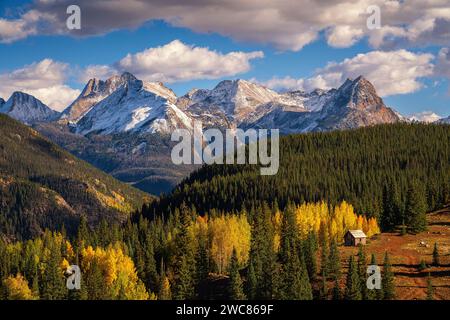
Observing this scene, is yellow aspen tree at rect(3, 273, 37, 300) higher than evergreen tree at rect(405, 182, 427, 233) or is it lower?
lower

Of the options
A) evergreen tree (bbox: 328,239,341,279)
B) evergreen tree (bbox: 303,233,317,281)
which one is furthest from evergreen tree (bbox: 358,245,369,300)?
evergreen tree (bbox: 303,233,317,281)

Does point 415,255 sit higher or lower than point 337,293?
higher

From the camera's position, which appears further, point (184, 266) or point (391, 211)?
point (391, 211)

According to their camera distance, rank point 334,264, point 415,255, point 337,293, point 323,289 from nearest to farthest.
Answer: point 337,293
point 323,289
point 334,264
point 415,255

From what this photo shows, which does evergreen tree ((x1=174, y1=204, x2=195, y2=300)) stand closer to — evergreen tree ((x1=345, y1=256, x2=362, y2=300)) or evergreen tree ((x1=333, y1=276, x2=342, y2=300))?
evergreen tree ((x1=333, y1=276, x2=342, y2=300))

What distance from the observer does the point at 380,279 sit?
97938 mm

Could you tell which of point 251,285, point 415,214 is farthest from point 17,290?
point 415,214

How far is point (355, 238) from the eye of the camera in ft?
451

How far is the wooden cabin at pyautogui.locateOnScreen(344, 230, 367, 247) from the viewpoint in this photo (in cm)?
13738

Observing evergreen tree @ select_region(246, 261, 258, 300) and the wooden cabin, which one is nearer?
evergreen tree @ select_region(246, 261, 258, 300)

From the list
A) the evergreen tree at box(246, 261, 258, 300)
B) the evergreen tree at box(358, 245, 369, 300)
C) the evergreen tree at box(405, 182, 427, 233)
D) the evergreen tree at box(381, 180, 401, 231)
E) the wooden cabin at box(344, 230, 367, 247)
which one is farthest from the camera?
the evergreen tree at box(381, 180, 401, 231)

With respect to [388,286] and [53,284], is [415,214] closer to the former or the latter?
[388,286]

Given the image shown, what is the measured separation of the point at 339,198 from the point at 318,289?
96.2m
